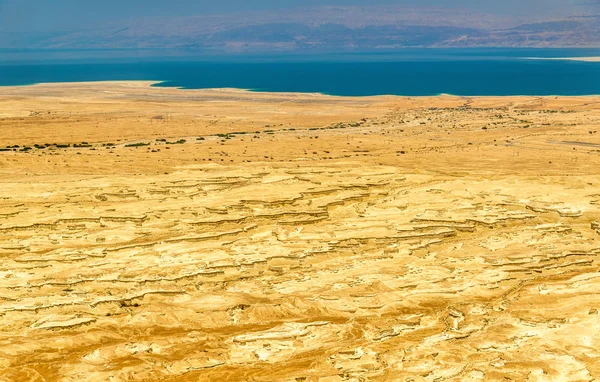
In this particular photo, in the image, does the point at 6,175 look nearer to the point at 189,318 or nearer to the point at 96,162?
the point at 96,162

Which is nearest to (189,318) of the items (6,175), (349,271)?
(349,271)

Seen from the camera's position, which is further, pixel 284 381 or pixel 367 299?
pixel 367 299

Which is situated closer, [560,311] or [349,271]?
[560,311]

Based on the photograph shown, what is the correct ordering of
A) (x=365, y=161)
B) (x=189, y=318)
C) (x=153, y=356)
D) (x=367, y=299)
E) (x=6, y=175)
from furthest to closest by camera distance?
1. (x=365, y=161)
2. (x=6, y=175)
3. (x=367, y=299)
4. (x=189, y=318)
5. (x=153, y=356)

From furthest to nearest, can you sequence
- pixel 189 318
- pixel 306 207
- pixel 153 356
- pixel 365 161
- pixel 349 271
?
pixel 365 161
pixel 306 207
pixel 349 271
pixel 189 318
pixel 153 356

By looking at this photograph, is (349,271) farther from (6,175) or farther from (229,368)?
(6,175)

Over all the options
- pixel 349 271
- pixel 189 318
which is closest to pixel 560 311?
pixel 349 271

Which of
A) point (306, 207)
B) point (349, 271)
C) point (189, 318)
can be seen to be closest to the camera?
point (189, 318)
